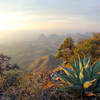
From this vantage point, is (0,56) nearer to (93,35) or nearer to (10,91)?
(10,91)

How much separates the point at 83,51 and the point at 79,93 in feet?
39.8

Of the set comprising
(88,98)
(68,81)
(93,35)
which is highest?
(93,35)

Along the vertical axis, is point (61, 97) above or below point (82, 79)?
below

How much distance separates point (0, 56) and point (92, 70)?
4.55 meters

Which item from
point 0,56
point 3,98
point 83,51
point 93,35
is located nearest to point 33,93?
point 3,98

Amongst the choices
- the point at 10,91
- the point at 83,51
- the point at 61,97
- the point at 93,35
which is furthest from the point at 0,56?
the point at 93,35

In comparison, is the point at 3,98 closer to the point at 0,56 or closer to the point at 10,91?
the point at 10,91

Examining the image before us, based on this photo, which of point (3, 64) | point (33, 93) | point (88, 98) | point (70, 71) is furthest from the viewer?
point (3, 64)

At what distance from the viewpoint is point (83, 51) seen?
14.4 m

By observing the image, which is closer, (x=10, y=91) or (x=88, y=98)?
(x=88, y=98)

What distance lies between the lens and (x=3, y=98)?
3.17m

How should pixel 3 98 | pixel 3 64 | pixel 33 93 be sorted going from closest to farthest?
pixel 33 93 → pixel 3 98 → pixel 3 64

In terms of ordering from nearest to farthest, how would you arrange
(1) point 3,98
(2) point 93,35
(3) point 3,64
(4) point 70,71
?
1. (1) point 3,98
2. (4) point 70,71
3. (3) point 3,64
4. (2) point 93,35

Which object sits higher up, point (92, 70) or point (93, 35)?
point (93, 35)
